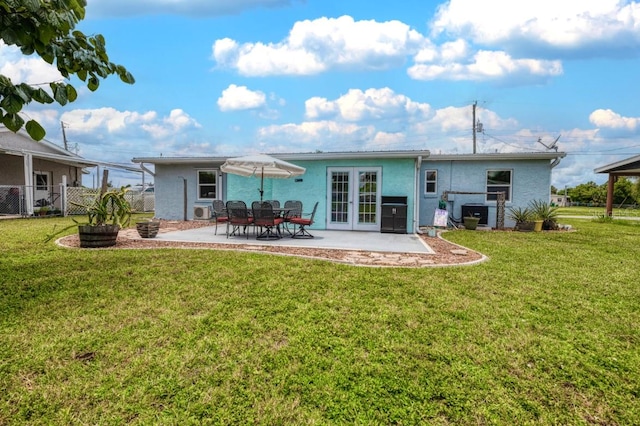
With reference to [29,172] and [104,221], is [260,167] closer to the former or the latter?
[104,221]

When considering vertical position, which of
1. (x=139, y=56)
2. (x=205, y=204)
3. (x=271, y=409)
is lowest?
(x=271, y=409)

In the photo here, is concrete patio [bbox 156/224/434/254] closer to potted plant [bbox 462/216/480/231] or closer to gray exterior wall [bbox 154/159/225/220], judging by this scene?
potted plant [bbox 462/216/480/231]

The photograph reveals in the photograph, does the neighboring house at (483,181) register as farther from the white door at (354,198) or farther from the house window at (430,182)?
the white door at (354,198)

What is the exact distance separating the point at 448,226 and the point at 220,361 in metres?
11.5

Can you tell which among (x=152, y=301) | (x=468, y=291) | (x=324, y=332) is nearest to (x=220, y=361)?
(x=324, y=332)

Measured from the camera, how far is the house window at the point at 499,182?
1287 cm

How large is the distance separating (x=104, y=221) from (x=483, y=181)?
12576mm

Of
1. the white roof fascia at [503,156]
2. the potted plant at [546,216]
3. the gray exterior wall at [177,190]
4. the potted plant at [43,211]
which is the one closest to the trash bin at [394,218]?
the white roof fascia at [503,156]

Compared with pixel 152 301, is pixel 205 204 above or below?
above

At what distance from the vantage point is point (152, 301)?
3834 millimetres

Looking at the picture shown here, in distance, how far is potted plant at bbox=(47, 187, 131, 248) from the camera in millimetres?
6668

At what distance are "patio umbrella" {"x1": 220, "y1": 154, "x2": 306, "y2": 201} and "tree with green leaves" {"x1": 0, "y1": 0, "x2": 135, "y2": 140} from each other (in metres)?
Answer: 6.06

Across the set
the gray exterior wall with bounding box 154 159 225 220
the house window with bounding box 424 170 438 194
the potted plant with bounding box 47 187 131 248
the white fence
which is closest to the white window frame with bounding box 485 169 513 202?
the house window with bounding box 424 170 438 194

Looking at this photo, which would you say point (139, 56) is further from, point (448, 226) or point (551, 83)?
point (551, 83)
